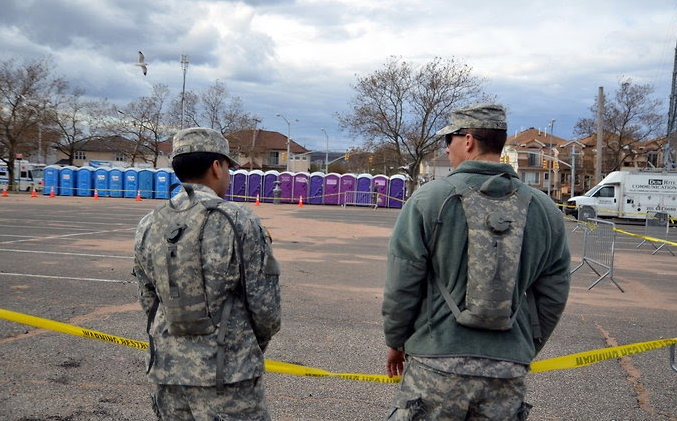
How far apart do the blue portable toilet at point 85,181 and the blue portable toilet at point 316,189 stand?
15375mm

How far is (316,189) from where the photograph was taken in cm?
3731

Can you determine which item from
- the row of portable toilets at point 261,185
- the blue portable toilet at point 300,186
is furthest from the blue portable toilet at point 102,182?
the blue portable toilet at point 300,186

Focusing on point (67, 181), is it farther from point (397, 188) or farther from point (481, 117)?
point (481, 117)

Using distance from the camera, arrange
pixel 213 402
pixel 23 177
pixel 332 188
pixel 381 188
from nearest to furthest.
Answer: pixel 213 402
pixel 381 188
pixel 332 188
pixel 23 177

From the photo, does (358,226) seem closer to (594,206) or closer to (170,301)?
(594,206)

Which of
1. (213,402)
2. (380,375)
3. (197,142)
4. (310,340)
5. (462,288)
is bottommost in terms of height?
(310,340)

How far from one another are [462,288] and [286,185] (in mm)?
35628

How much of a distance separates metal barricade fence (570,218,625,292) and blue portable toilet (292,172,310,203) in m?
27.5

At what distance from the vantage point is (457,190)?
2.37 m

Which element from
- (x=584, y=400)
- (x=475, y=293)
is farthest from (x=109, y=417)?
(x=584, y=400)

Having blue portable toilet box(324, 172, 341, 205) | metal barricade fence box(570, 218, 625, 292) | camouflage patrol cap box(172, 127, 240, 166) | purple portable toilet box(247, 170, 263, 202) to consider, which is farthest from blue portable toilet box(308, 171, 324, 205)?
camouflage patrol cap box(172, 127, 240, 166)

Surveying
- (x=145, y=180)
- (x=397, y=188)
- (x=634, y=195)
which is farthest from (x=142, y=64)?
(x=634, y=195)

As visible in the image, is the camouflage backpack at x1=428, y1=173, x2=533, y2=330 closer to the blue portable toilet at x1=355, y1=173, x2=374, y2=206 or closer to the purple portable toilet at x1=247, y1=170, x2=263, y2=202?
the blue portable toilet at x1=355, y1=173, x2=374, y2=206

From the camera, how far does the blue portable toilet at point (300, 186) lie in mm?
37469
